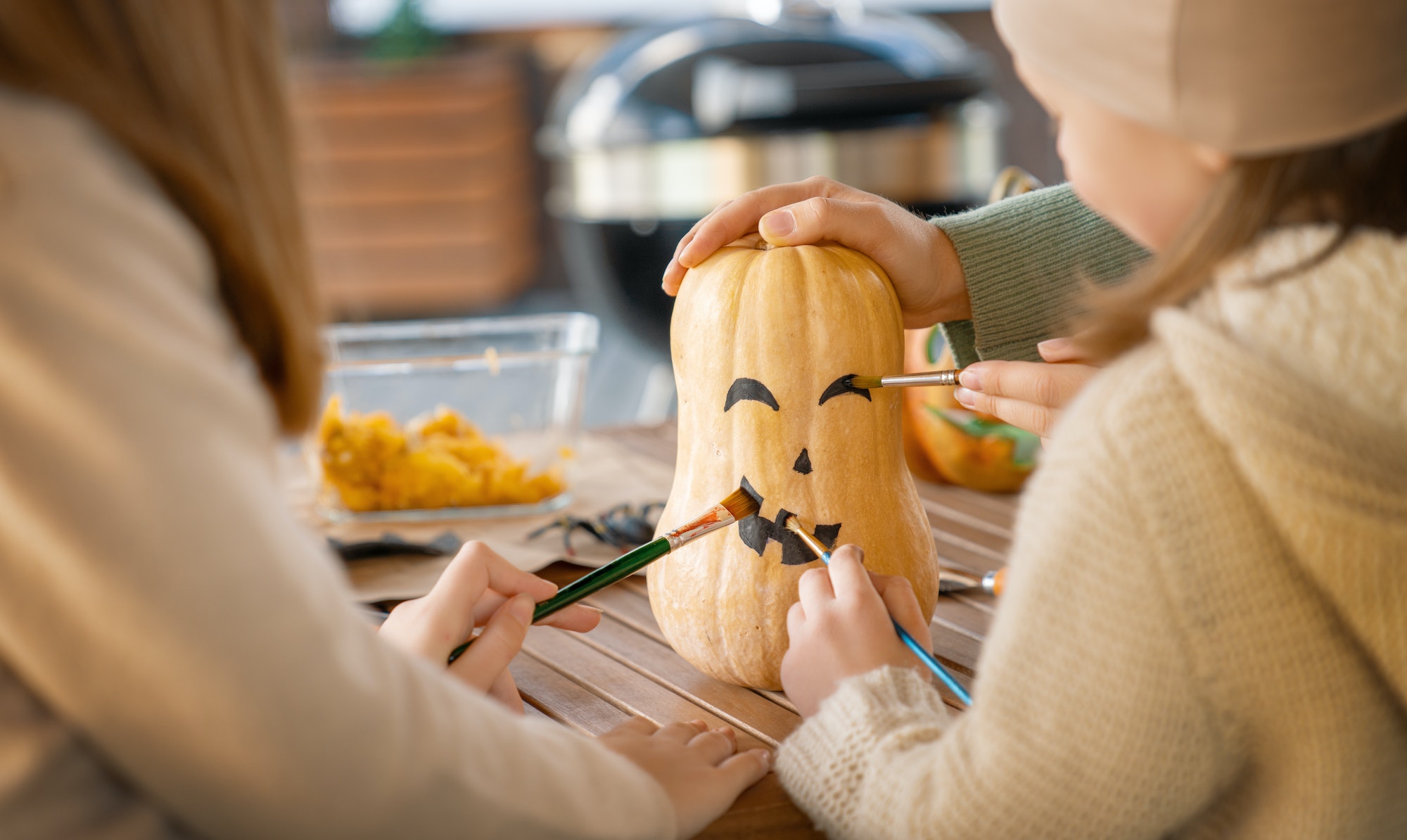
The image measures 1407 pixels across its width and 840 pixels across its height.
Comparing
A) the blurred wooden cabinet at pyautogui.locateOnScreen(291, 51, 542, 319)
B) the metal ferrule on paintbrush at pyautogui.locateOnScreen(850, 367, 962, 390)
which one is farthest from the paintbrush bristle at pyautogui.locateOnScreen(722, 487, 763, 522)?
the blurred wooden cabinet at pyautogui.locateOnScreen(291, 51, 542, 319)

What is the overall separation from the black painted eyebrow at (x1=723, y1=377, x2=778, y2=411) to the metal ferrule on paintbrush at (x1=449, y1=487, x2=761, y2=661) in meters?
0.07

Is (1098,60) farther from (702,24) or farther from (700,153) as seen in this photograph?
(702,24)

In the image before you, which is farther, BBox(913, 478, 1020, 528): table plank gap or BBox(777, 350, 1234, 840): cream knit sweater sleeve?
BBox(913, 478, 1020, 528): table plank gap

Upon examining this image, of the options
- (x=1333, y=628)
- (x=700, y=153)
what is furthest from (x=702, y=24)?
(x=1333, y=628)

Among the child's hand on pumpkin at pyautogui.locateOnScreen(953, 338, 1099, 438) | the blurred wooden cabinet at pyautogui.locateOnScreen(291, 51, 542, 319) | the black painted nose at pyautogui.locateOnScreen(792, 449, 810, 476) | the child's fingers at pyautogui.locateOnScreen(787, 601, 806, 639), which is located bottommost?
the blurred wooden cabinet at pyautogui.locateOnScreen(291, 51, 542, 319)

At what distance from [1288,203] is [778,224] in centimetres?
37

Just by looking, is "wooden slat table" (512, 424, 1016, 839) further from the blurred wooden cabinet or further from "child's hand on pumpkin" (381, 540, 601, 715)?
the blurred wooden cabinet

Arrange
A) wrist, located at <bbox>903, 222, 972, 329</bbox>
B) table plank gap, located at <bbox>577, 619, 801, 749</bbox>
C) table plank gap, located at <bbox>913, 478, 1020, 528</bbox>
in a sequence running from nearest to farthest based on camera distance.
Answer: table plank gap, located at <bbox>577, 619, 801, 749</bbox>, wrist, located at <bbox>903, 222, 972, 329</bbox>, table plank gap, located at <bbox>913, 478, 1020, 528</bbox>

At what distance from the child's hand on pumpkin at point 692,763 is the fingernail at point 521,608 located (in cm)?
9

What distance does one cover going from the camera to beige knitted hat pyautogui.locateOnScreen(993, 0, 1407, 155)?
A: 0.52m

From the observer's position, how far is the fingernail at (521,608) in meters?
0.75

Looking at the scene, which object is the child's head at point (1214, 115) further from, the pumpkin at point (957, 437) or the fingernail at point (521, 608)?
the pumpkin at point (957, 437)

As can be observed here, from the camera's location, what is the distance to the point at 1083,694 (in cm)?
55

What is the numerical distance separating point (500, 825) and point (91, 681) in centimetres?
18
